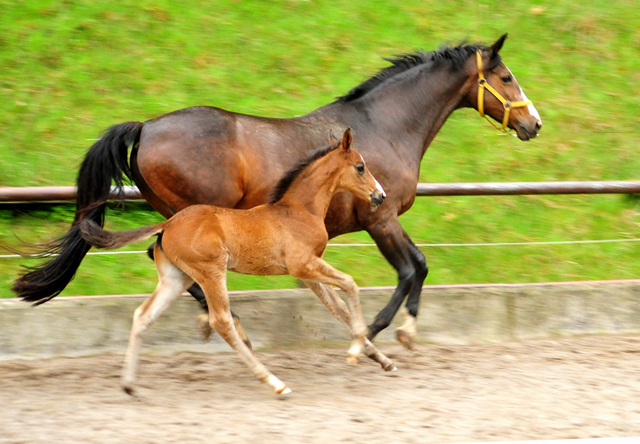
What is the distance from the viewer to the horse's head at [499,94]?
5.38 meters

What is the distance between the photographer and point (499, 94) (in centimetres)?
539

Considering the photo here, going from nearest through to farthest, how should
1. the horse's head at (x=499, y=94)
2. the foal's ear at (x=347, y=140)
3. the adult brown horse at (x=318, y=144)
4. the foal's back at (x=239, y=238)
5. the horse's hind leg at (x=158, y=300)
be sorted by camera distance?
the foal's back at (x=239, y=238), the horse's hind leg at (x=158, y=300), the foal's ear at (x=347, y=140), the adult brown horse at (x=318, y=144), the horse's head at (x=499, y=94)

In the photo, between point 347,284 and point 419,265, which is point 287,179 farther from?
point 419,265

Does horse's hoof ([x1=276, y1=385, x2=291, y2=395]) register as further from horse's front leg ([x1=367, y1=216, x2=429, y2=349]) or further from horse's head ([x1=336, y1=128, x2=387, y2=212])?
horse's head ([x1=336, y1=128, x2=387, y2=212])

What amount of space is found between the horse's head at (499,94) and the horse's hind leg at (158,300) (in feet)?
8.68

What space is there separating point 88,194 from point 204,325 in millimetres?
1177

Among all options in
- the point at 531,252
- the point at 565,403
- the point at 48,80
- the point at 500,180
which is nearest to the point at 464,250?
the point at 531,252

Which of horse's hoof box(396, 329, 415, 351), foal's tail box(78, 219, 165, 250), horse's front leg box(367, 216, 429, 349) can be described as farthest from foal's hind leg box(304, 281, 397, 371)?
foal's tail box(78, 219, 165, 250)

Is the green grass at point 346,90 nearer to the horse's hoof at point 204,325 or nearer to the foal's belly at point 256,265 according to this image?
the horse's hoof at point 204,325

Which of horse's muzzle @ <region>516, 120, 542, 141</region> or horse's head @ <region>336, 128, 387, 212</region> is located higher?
horse's muzzle @ <region>516, 120, 542, 141</region>

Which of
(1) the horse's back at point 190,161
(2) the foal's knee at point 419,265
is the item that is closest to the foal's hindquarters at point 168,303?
Result: (1) the horse's back at point 190,161

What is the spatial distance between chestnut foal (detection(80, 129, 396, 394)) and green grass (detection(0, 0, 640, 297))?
141cm

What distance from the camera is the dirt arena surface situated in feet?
11.6

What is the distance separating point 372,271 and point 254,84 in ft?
9.95
